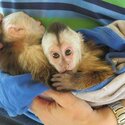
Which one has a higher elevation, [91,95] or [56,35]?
[56,35]

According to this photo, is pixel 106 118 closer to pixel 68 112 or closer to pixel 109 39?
pixel 68 112

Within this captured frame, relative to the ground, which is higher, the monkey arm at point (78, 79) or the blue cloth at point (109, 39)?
the blue cloth at point (109, 39)

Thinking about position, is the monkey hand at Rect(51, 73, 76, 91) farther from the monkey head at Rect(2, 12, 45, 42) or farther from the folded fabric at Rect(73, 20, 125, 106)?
the monkey head at Rect(2, 12, 45, 42)

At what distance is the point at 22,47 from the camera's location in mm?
1366

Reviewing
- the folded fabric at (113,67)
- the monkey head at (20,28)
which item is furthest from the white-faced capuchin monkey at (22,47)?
the folded fabric at (113,67)

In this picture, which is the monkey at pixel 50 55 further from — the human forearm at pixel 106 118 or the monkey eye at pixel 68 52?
the human forearm at pixel 106 118

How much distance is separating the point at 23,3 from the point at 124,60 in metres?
0.38

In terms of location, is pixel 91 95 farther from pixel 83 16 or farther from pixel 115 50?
pixel 83 16

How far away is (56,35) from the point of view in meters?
1.30

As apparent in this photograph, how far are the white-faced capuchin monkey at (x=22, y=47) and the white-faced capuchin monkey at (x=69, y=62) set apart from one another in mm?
34

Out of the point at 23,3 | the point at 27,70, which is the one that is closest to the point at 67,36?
the point at 27,70

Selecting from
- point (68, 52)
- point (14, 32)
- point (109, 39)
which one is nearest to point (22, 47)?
point (14, 32)

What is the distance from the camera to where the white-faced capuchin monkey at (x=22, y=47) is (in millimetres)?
1341

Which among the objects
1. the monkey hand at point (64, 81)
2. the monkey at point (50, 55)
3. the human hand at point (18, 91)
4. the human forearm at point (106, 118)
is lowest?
the human forearm at point (106, 118)
